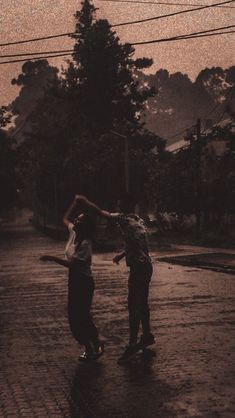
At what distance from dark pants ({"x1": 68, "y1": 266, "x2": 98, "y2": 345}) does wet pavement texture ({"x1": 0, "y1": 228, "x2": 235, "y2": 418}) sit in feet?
1.18

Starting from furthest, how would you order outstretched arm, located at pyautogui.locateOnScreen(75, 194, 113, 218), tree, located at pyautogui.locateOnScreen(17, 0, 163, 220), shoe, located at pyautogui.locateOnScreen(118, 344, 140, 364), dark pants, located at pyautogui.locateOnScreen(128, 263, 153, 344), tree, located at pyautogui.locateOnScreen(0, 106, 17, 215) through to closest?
tree, located at pyautogui.locateOnScreen(0, 106, 17, 215), tree, located at pyautogui.locateOnScreen(17, 0, 163, 220), dark pants, located at pyautogui.locateOnScreen(128, 263, 153, 344), shoe, located at pyautogui.locateOnScreen(118, 344, 140, 364), outstretched arm, located at pyautogui.locateOnScreen(75, 194, 113, 218)

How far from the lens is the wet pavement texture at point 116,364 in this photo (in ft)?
20.8

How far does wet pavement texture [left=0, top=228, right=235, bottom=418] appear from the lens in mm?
6336

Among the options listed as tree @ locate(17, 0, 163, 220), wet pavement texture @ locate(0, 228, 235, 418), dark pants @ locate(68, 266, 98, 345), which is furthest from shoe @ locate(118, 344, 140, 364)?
tree @ locate(17, 0, 163, 220)

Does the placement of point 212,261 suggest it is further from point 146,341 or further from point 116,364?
point 116,364

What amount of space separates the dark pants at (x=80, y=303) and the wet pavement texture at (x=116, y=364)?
0.36m

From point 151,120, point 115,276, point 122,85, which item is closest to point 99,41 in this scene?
point 122,85

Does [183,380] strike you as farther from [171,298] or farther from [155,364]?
[171,298]

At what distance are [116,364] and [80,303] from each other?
2.58ft

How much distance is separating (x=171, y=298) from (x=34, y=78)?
121860 mm

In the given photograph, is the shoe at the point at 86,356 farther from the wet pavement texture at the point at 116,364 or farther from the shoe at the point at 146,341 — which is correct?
the shoe at the point at 146,341

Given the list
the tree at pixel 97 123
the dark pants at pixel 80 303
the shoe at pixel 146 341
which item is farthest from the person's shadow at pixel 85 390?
the tree at pixel 97 123

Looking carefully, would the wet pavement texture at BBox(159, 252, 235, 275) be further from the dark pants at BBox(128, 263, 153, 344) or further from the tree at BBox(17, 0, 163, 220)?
the tree at BBox(17, 0, 163, 220)

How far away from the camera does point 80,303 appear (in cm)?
841
